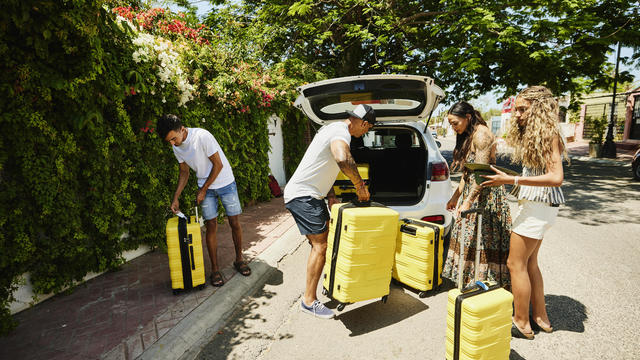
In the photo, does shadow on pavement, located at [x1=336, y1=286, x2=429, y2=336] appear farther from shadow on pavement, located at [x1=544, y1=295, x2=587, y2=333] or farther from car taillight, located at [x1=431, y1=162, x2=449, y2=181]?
car taillight, located at [x1=431, y1=162, x2=449, y2=181]

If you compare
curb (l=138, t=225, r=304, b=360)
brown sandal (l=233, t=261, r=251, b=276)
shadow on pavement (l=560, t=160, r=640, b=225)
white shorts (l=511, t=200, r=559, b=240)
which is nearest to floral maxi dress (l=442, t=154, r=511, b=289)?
white shorts (l=511, t=200, r=559, b=240)

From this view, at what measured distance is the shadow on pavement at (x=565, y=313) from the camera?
9.25 ft

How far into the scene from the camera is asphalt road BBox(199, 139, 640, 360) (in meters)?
2.59

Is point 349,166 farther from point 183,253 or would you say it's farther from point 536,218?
point 183,253

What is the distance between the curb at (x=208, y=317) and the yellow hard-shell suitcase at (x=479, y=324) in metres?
2.10

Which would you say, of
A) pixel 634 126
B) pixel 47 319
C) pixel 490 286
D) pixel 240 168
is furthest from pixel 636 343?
pixel 634 126

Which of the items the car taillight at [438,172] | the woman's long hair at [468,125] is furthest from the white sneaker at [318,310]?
the car taillight at [438,172]

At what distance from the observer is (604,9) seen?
30.1ft

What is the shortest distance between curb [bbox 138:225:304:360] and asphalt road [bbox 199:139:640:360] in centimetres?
9

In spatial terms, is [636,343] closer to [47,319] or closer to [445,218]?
[445,218]

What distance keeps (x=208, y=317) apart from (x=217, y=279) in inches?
25.5

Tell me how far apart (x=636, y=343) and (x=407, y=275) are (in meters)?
1.88

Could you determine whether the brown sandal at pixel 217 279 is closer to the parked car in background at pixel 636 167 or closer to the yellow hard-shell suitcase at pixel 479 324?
the yellow hard-shell suitcase at pixel 479 324

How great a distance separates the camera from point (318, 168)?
3.00 metres
